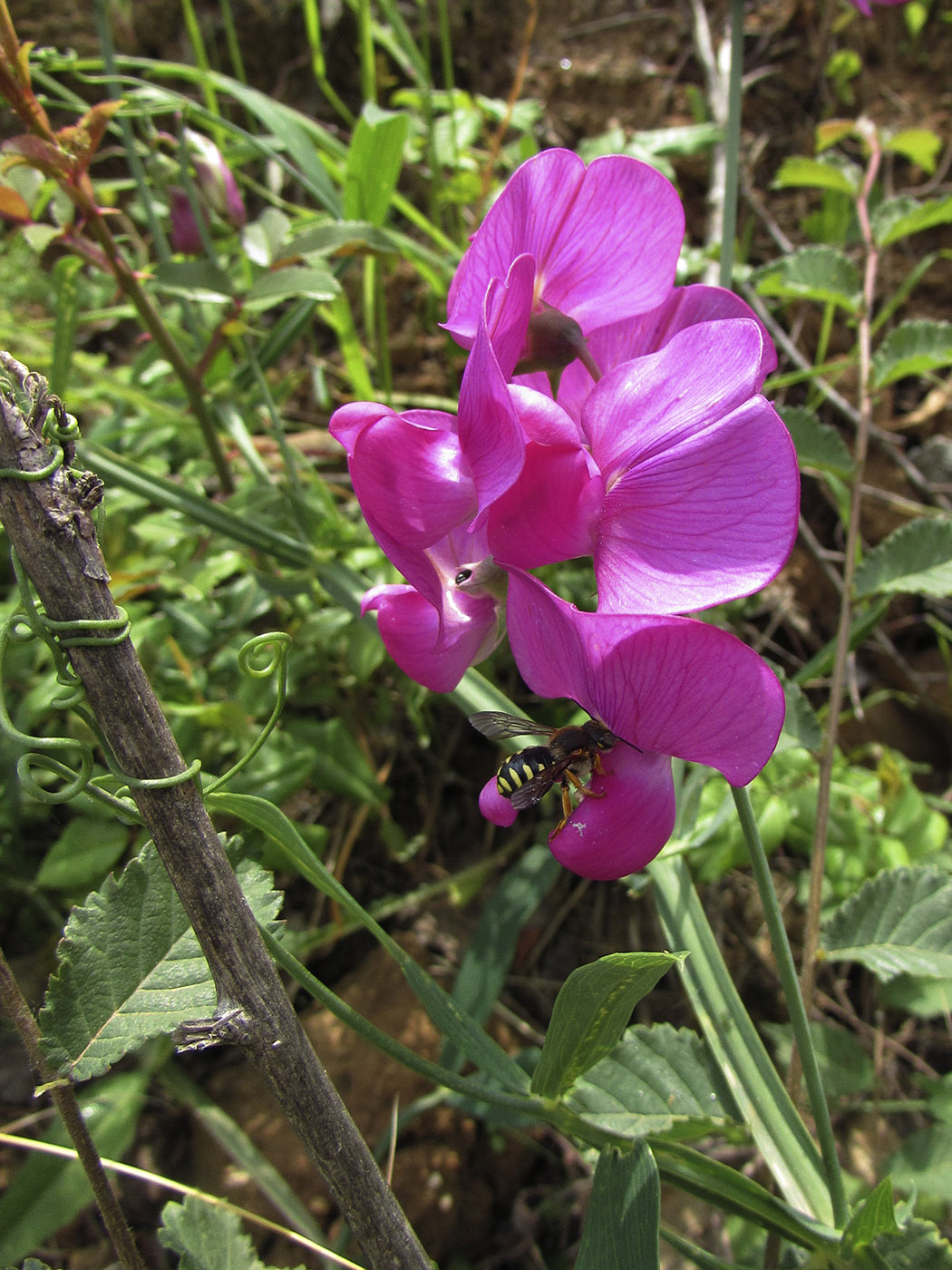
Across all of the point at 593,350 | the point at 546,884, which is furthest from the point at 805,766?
the point at 593,350

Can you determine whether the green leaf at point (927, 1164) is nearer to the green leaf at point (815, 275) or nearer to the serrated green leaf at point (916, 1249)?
the serrated green leaf at point (916, 1249)

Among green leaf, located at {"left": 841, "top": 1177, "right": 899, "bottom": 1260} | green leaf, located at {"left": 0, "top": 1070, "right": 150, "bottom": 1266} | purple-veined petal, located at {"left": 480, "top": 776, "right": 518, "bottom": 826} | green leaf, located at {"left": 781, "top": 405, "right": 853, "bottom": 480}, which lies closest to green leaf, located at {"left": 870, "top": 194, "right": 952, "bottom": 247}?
green leaf, located at {"left": 781, "top": 405, "right": 853, "bottom": 480}

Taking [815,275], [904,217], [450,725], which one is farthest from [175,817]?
[904,217]

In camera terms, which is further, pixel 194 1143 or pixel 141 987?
pixel 194 1143

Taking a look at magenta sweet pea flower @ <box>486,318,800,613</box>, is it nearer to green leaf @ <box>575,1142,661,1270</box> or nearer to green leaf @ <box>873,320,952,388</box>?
green leaf @ <box>575,1142,661,1270</box>

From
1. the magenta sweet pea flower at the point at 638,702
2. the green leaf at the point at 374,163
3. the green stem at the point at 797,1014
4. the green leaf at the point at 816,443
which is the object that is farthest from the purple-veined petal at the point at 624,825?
the green leaf at the point at 374,163

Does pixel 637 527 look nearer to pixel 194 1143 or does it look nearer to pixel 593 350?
pixel 593 350
